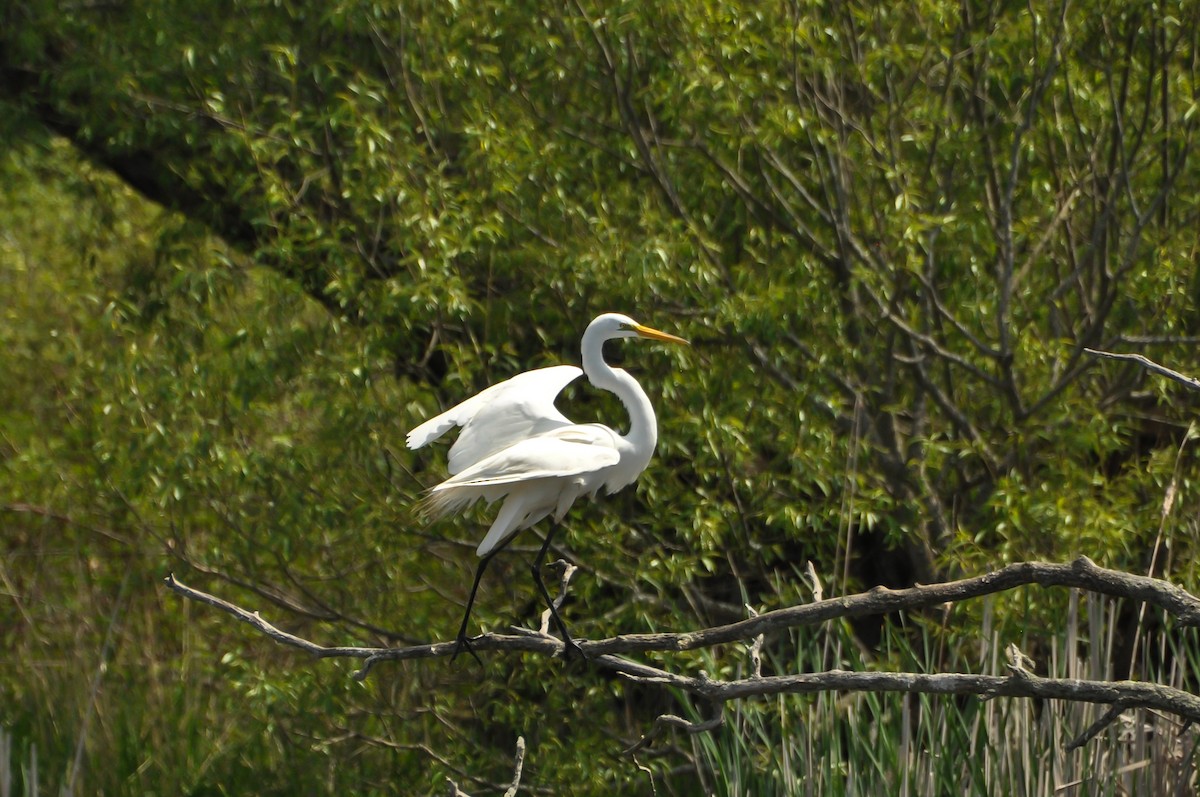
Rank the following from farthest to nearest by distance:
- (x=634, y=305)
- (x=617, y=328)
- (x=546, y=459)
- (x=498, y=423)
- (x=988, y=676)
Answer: (x=634, y=305) < (x=617, y=328) < (x=498, y=423) < (x=546, y=459) < (x=988, y=676)

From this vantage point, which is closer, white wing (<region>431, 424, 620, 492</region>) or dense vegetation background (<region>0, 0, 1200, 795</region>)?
white wing (<region>431, 424, 620, 492</region>)

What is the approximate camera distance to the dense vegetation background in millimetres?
4215

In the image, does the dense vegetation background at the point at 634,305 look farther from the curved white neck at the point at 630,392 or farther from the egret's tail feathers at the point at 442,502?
the egret's tail feathers at the point at 442,502

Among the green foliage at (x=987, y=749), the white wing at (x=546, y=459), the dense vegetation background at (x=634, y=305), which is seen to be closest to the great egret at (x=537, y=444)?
the white wing at (x=546, y=459)

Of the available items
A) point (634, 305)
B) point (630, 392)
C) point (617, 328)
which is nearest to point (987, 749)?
point (630, 392)

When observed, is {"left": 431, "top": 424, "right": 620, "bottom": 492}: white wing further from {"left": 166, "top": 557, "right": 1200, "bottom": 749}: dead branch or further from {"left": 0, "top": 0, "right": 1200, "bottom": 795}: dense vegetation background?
{"left": 0, "top": 0, "right": 1200, "bottom": 795}: dense vegetation background

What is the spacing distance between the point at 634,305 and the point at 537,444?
4.22 ft

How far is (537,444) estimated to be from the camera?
10.2 feet

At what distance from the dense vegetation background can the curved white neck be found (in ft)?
2.46

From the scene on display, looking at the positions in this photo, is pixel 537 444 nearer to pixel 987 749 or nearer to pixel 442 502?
pixel 442 502

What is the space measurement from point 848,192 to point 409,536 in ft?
5.78

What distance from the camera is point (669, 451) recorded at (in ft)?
13.7

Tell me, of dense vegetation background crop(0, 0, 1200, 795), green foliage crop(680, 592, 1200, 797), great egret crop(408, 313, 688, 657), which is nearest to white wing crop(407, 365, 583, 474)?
great egret crop(408, 313, 688, 657)

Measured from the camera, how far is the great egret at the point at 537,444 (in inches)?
122
